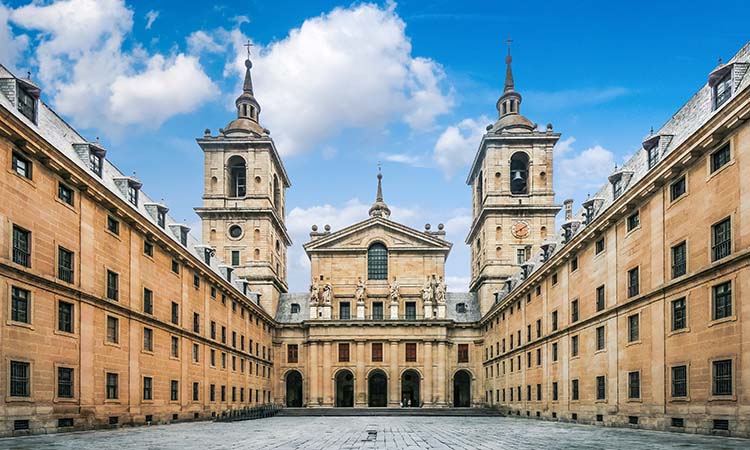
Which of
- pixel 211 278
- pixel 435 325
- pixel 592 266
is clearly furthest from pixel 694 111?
pixel 435 325

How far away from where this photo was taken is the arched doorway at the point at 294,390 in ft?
247

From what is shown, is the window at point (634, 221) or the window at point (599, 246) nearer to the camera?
the window at point (634, 221)

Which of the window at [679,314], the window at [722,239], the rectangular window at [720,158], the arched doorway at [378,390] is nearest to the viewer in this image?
the window at [722,239]

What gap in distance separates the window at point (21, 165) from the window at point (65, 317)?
5.32 m

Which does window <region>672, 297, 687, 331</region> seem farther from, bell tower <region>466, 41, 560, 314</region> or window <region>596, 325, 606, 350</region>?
bell tower <region>466, 41, 560, 314</region>

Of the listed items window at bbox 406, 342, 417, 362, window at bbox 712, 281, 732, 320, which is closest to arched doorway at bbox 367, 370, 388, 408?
window at bbox 406, 342, 417, 362

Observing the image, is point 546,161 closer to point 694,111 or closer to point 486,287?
point 486,287

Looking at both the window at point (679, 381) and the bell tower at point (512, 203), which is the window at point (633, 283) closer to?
the window at point (679, 381)

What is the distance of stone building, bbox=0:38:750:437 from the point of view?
24.3 m

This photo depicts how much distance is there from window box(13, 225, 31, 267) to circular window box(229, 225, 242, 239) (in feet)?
154

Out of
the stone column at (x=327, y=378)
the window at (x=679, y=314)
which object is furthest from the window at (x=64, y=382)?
the stone column at (x=327, y=378)

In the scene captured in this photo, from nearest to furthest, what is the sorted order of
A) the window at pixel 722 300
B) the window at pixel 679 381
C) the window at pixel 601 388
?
the window at pixel 722 300 < the window at pixel 679 381 < the window at pixel 601 388

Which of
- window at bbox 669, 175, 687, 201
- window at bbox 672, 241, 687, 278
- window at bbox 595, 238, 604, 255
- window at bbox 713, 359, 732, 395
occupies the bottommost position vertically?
window at bbox 713, 359, 732, 395

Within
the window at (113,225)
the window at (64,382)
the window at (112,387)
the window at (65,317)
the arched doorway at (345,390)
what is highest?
the window at (113,225)
